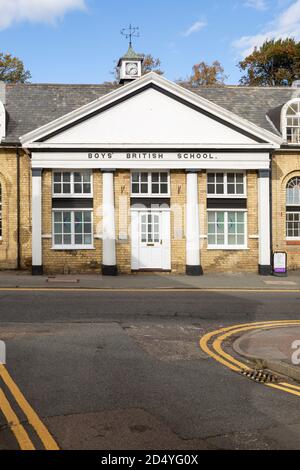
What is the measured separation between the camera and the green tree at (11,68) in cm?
4359

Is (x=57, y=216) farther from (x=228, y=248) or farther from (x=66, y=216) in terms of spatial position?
(x=228, y=248)

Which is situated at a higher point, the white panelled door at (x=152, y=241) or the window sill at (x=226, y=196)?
the window sill at (x=226, y=196)

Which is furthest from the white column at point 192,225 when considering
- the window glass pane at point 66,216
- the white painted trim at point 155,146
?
the window glass pane at point 66,216

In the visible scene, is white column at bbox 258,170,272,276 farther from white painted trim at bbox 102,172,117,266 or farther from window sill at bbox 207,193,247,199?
white painted trim at bbox 102,172,117,266

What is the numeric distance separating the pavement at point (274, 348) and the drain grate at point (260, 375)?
241mm

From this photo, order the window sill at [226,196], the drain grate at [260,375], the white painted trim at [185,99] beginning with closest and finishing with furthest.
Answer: the drain grate at [260,375] < the white painted trim at [185,99] < the window sill at [226,196]

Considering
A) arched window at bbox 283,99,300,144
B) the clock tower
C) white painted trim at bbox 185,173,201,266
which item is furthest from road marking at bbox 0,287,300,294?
the clock tower

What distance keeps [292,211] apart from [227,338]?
14434mm

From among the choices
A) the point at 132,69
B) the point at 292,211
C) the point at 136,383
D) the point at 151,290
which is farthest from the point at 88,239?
the point at 136,383

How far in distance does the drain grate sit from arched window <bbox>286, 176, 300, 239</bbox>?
644 inches

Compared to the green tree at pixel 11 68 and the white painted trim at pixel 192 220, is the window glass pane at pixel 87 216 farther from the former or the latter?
the green tree at pixel 11 68

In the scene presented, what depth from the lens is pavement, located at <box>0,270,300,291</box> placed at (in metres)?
18.4

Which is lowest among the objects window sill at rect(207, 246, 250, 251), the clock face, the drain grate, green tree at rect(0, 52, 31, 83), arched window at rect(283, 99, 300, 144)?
the drain grate

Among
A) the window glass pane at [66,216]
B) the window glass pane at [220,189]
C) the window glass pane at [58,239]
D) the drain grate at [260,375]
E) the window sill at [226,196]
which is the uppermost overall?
the window glass pane at [220,189]
